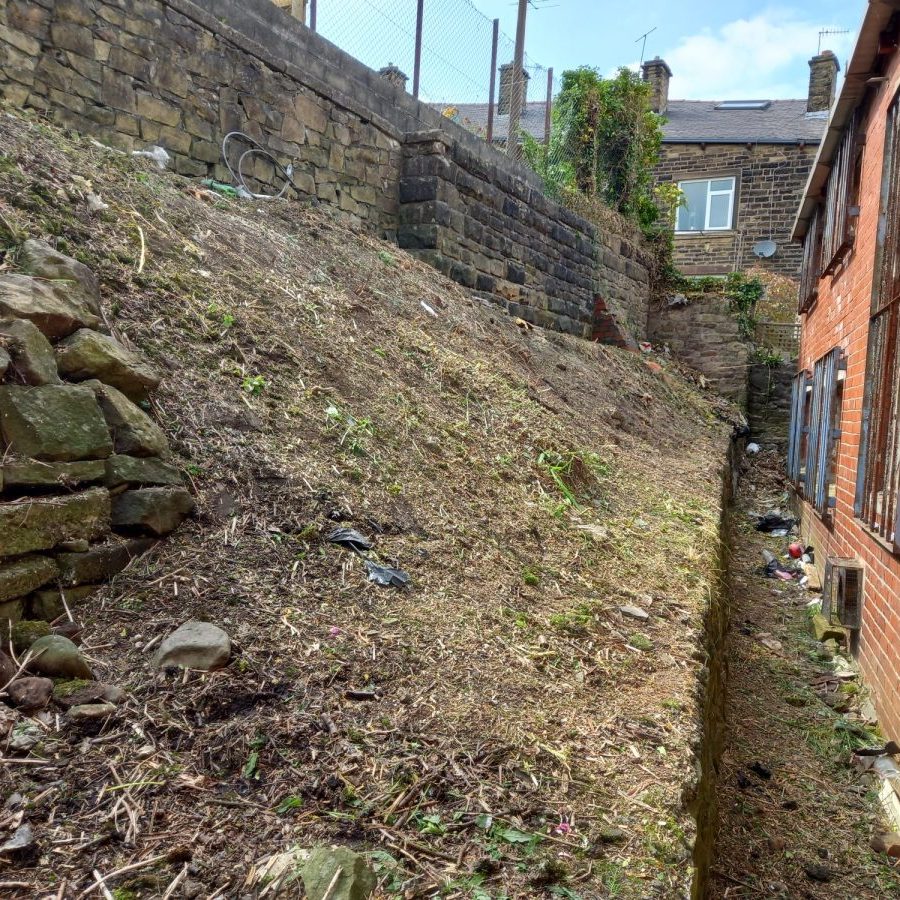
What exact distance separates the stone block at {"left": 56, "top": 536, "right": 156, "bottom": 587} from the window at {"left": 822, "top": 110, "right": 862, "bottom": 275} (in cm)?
624

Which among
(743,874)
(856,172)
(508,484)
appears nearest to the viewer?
(743,874)

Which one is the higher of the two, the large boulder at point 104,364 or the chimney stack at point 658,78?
the chimney stack at point 658,78

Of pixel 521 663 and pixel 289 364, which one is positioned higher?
pixel 289 364

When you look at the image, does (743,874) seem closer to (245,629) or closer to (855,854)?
(855,854)

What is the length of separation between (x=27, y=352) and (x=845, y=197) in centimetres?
676

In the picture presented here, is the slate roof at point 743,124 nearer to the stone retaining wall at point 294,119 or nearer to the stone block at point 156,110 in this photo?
the stone retaining wall at point 294,119

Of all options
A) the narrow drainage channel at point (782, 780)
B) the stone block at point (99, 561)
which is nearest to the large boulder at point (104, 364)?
the stone block at point (99, 561)

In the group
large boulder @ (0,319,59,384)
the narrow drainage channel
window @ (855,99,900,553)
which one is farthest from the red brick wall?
large boulder @ (0,319,59,384)

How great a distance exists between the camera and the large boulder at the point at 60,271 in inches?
115

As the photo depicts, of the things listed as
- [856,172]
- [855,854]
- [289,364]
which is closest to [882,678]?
[855,854]

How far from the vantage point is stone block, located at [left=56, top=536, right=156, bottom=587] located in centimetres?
231

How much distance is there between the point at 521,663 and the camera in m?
2.69

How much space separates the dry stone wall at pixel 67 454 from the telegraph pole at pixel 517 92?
9.99m

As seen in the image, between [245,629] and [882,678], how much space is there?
348cm
